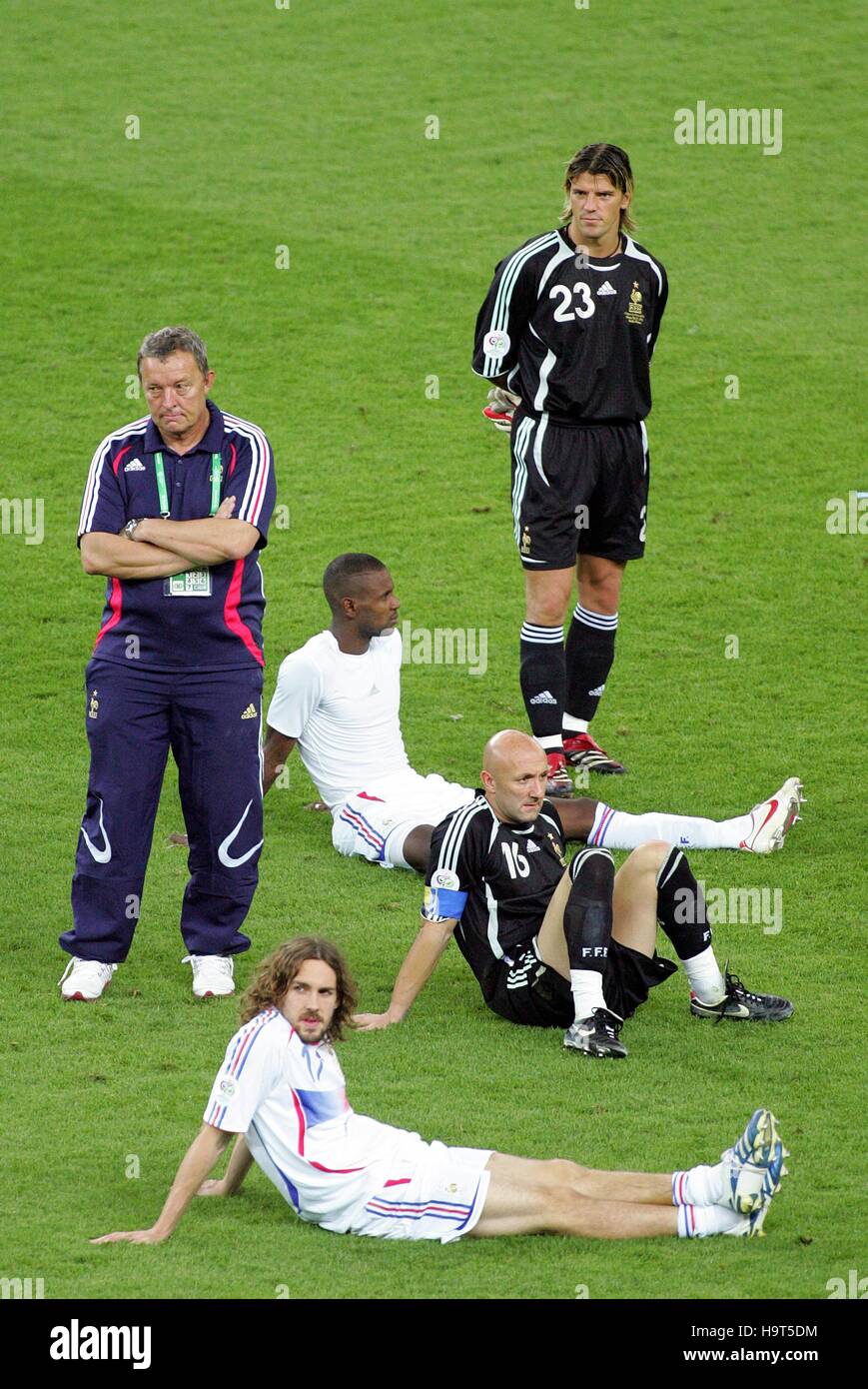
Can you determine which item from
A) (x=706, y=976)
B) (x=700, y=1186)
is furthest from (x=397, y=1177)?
(x=706, y=976)

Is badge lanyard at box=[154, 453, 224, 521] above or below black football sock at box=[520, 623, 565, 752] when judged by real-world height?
above

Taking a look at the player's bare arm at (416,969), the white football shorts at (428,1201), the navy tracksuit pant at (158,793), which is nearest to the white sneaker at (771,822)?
the player's bare arm at (416,969)

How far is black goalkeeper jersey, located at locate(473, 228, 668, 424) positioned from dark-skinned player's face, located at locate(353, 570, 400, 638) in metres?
1.25

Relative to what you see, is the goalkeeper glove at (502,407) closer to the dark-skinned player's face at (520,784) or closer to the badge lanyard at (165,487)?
the badge lanyard at (165,487)

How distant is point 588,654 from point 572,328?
1.50 metres

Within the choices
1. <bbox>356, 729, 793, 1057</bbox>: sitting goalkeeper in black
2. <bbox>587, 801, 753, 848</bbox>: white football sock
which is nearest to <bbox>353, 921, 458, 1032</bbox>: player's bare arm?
<bbox>356, 729, 793, 1057</bbox>: sitting goalkeeper in black

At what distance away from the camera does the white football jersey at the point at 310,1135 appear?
503cm

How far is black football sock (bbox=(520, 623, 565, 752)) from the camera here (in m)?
8.69

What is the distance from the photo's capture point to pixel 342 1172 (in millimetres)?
5035

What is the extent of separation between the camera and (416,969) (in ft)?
20.6

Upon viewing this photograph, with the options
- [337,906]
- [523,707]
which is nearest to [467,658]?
[523,707]

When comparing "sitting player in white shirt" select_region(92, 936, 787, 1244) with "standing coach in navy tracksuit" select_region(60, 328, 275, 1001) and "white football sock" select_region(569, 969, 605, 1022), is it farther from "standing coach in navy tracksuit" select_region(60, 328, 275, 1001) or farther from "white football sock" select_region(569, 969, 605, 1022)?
"standing coach in navy tracksuit" select_region(60, 328, 275, 1001)

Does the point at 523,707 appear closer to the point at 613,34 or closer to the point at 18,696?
the point at 18,696

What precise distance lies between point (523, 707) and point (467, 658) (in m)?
0.87
